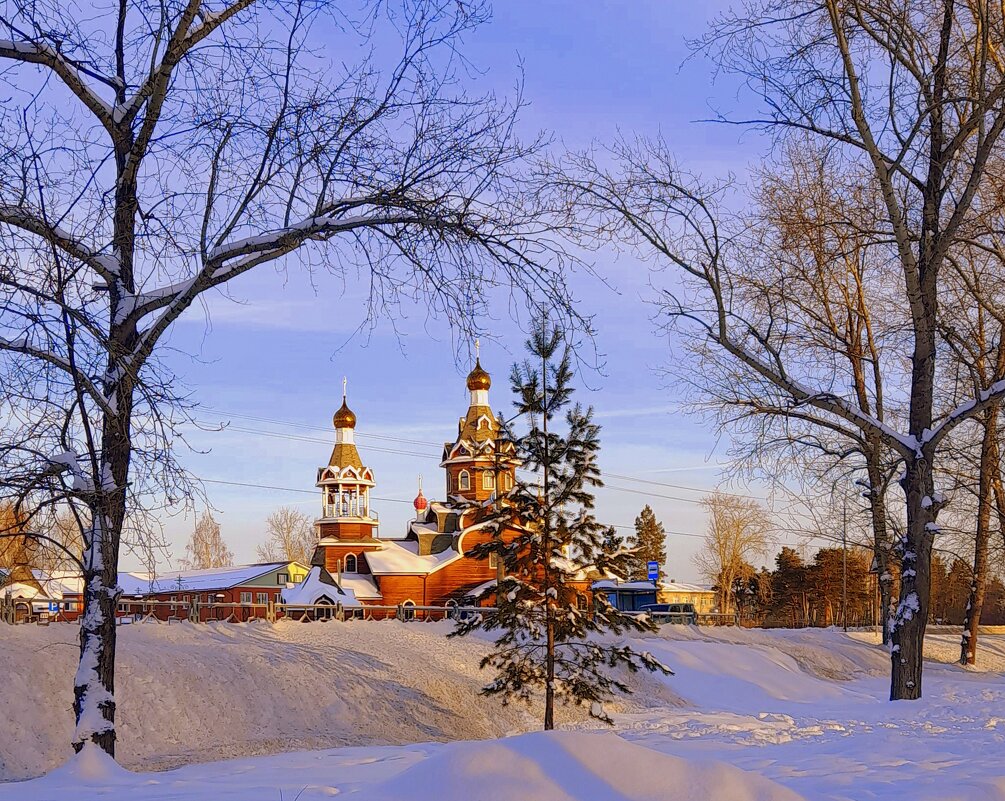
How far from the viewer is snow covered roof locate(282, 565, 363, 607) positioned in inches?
1935

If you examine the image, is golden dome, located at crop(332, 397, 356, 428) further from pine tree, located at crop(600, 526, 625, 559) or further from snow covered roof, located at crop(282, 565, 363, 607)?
pine tree, located at crop(600, 526, 625, 559)

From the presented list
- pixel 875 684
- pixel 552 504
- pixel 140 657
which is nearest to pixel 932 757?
pixel 552 504

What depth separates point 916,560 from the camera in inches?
545

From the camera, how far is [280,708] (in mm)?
19797

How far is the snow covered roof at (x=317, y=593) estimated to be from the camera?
4916 centimetres

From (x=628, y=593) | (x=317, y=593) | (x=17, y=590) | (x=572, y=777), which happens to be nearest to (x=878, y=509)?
(x=572, y=777)

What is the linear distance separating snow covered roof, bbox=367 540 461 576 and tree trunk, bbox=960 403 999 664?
28586 millimetres

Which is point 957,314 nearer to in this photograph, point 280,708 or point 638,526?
point 280,708

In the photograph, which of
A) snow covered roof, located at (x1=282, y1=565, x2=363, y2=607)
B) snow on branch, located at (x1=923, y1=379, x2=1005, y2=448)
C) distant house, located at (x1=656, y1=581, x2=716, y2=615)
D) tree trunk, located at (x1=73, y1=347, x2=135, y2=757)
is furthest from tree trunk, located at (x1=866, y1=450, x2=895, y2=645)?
distant house, located at (x1=656, y1=581, x2=716, y2=615)

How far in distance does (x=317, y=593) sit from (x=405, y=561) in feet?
33.1

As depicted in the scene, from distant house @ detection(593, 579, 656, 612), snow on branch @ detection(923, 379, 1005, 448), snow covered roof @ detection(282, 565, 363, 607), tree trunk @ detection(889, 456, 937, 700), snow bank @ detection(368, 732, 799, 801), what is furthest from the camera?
distant house @ detection(593, 579, 656, 612)

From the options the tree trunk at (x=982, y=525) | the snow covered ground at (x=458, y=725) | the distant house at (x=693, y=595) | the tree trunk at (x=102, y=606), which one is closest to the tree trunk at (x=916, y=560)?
the snow covered ground at (x=458, y=725)

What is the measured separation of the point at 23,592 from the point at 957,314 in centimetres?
4715

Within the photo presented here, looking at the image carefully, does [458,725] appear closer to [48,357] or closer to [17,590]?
[48,357]
